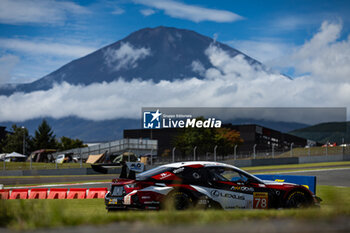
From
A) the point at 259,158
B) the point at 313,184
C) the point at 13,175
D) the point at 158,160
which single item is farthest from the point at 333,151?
the point at 313,184

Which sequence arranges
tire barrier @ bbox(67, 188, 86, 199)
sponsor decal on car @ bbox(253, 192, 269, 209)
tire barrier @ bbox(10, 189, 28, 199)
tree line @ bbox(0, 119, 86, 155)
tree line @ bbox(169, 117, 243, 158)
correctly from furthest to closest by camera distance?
tree line @ bbox(0, 119, 86, 155) → tree line @ bbox(169, 117, 243, 158) → tire barrier @ bbox(10, 189, 28, 199) → tire barrier @ bbox(67, 188, 86, 199) → sponsor decal on car @ bbox(253, 192, 269, 209)

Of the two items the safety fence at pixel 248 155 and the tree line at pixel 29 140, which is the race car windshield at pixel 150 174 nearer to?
A: the safety fence at pixel 248 155

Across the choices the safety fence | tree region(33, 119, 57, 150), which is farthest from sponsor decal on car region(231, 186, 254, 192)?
tree region(33, 119, 57, 150)

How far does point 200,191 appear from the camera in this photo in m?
9.82

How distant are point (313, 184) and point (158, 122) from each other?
8813 centimetres

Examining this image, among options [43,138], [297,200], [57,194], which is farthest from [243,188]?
[43,138]

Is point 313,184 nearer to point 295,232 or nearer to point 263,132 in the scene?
point 295,232

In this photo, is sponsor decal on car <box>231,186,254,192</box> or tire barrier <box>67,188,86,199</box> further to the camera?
tire barrier <box>67,188,86,199</box>

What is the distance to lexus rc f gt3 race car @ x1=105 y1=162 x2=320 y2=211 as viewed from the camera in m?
9.54

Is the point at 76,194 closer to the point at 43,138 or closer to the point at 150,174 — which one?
the point at 150,174

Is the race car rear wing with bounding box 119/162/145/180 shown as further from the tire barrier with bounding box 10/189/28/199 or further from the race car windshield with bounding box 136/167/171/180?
the tire barrier with bounding box 10/189/28/199

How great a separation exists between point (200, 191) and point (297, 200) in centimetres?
234

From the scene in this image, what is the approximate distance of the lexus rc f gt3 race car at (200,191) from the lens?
31.3ft

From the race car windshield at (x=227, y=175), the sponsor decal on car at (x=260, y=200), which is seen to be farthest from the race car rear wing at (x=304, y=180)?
the race car windshield at (x=227, y=175)
